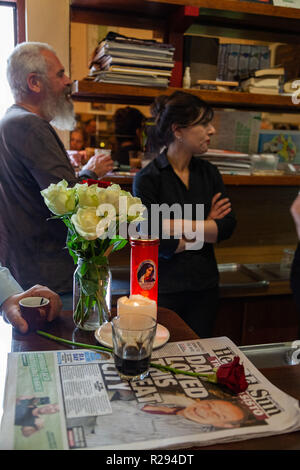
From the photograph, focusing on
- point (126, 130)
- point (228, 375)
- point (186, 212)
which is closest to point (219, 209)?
point (186, 212)

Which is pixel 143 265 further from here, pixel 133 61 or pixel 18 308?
pixel 133 61

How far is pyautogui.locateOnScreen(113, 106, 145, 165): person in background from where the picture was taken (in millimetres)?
2398

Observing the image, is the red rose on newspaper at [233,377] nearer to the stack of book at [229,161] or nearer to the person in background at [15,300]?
the person in background at [15,300]

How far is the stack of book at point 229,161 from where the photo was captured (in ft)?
7.52

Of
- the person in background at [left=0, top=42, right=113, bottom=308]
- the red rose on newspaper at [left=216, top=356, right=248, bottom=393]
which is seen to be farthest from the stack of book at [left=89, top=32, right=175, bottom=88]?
the red rose on newspaper at [left=216, top=356, right=248, bottom=393]

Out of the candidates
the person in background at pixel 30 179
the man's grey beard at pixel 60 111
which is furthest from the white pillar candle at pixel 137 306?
the man's grey beard at pixel 60 111

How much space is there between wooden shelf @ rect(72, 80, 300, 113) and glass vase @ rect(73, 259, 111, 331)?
123 centimetres

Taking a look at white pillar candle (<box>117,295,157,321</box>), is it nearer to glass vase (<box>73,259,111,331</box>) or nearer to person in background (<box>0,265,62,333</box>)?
glass vase (<box>73,259,111,331</box>)

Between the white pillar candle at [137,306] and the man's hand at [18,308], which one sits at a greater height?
the white pillar candle at [137,306]

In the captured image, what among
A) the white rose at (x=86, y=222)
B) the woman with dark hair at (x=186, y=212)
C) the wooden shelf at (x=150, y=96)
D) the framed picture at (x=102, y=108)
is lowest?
the woman with dark hair at (x=186, y=212)

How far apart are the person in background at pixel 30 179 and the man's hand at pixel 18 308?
47 centimetres

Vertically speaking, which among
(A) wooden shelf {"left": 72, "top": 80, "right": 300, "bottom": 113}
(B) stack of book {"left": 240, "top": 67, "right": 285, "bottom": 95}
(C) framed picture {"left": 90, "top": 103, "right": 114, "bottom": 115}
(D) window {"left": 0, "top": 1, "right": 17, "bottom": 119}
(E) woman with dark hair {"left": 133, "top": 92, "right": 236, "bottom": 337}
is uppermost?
(D) window {"left": 0, "top": 1, "right": 17, "bottom": 119}

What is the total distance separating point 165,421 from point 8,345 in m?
0.48
